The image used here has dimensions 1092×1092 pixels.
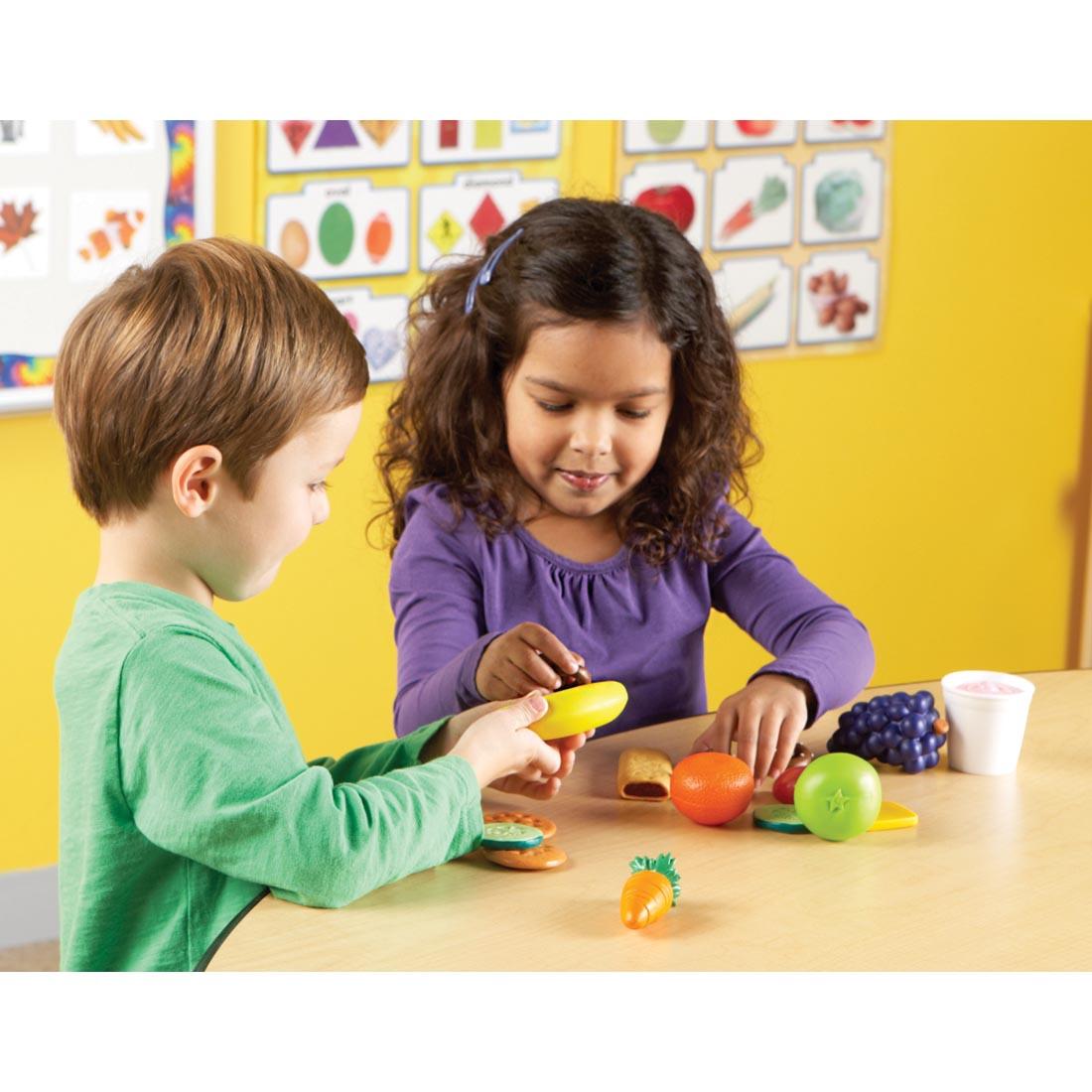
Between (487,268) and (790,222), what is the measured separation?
1.10 m

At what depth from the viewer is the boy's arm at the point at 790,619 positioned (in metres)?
1.01

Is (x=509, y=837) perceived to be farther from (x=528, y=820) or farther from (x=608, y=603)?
(x=608, y=603)

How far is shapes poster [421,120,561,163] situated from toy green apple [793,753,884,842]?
4.04 ft

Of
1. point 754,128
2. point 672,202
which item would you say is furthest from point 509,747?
point 754,128

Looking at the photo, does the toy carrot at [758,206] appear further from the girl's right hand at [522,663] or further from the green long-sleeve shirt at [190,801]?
the green long-sleeve shirt at [190,801]

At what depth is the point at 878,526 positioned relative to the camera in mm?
2230

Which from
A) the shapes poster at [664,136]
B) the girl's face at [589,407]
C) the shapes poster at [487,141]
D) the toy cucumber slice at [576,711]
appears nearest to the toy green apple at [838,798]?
the toy cucumber slice at [576,711]

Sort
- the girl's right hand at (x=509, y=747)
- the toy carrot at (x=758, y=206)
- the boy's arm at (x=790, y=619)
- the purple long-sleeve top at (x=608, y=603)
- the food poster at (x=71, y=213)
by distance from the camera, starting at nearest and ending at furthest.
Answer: the girl's right hand at (x=509, y=747)
the boy's arm at (x=790, y=619)
the purple long-sleeve top at (x=608, y=603)
the food poster at (x=71, y=213)
the toy carrot at (x=758, y=206)

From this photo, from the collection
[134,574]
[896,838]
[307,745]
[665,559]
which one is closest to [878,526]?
[307,745]

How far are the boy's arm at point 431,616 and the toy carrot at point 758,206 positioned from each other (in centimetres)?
109

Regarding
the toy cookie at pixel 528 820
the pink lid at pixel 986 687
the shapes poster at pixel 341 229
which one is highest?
the shapes poster at pixel 341 229

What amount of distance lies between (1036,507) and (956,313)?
307mm

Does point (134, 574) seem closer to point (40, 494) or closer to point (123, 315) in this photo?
point (123, 315)

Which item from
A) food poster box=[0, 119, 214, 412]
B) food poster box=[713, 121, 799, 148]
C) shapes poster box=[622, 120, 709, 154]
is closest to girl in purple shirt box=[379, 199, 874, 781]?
food poster box=[0, 119, 214, 412]
